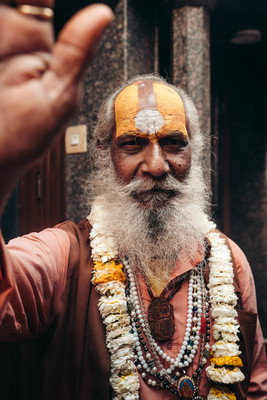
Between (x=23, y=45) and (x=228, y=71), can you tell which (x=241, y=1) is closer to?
(x=228, y=71)

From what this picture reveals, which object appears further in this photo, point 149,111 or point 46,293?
point 149,111

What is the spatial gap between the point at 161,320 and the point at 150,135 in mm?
814

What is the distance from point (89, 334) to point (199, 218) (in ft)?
2.56

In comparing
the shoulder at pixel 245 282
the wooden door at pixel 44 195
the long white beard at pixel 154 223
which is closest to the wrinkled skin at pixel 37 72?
the long white beard at pixel 154 223

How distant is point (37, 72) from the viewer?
2.14 ft

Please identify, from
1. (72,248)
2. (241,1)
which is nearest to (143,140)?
(72,248)

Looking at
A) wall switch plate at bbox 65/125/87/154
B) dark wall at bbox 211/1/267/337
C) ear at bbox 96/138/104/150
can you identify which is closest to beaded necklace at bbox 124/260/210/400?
ear at bbox 96/138/104/150

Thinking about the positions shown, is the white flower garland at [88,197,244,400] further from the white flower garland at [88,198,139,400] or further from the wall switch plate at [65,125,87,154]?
the wall switch plate at [65,125,87,154]

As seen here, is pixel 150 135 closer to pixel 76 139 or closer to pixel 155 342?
pixel 155 342

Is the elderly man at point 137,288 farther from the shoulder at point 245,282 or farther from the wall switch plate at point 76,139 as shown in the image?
the wall switch plate at point 76,139

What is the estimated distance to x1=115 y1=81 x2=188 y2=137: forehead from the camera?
167cm

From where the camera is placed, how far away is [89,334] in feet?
4.60

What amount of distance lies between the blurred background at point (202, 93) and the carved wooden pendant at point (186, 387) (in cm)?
118

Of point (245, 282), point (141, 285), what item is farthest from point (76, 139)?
point (245, 282)
